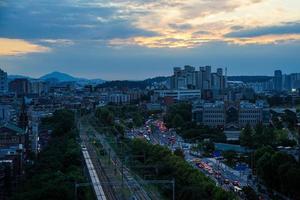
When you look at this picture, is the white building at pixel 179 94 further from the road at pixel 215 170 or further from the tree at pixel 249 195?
the tree at pixel 249 195

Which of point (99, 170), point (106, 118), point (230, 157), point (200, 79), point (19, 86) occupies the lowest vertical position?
→ point (99, 170)

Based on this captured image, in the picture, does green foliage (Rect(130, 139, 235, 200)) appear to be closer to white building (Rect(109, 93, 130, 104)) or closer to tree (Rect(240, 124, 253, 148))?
tree (Rect(240, 124, 253, 148))

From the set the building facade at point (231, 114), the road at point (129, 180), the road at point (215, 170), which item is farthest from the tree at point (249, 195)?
the building facade at point (231, 114)

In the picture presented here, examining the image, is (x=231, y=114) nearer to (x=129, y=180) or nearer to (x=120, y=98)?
(x=129, y=180)

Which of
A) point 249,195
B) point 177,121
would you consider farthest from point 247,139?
point 249,195

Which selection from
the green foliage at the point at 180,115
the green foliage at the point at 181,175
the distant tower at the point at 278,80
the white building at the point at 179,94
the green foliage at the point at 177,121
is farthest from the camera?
the distant tower at the point at 278,80

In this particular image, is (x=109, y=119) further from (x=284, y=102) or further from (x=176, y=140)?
(x=284, y=102)

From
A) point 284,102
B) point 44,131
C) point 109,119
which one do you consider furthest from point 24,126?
point 284,102

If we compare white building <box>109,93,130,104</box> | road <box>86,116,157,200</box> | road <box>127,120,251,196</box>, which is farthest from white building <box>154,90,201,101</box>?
road <box>86,116,157,200</box>
